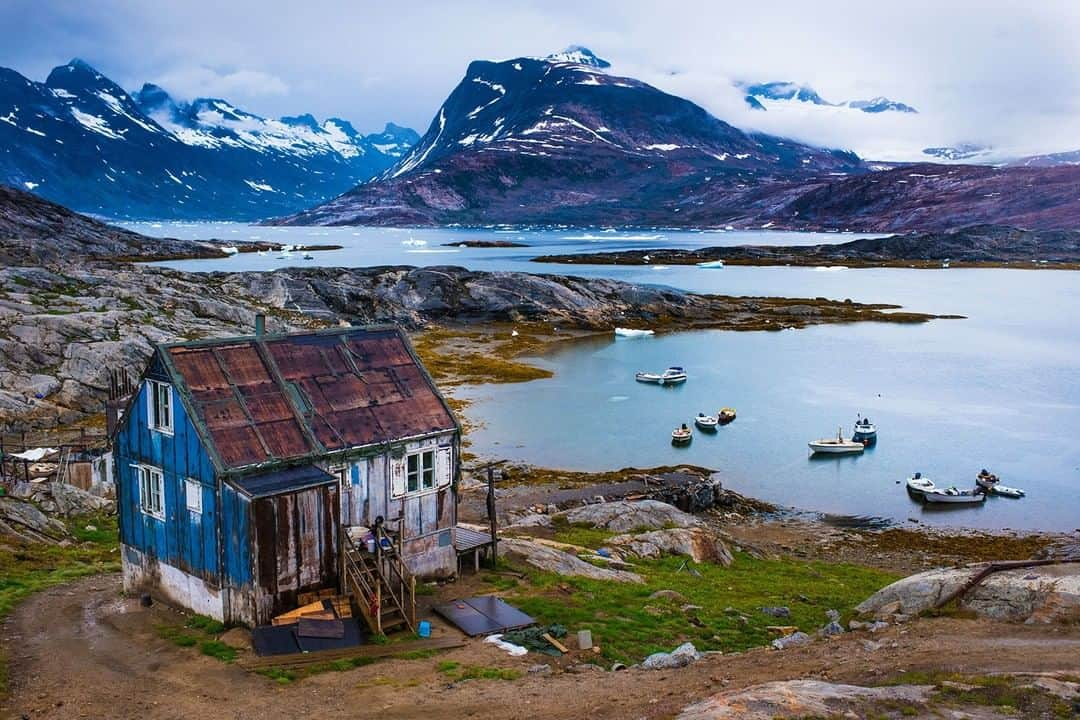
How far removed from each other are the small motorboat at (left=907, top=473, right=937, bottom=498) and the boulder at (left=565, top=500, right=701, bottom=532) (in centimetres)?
1730

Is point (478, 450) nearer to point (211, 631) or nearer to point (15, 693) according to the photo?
point (211, 631)

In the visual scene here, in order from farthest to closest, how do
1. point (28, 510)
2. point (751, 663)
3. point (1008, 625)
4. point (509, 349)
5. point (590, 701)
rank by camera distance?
point (509, 349) < point (28, 510) < point (1008, 625) < point (751, 663) < point (590, 701)

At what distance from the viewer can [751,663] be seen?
1889 centimetres

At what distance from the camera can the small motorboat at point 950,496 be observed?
157 feet

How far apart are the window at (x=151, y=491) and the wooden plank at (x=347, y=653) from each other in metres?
5.87

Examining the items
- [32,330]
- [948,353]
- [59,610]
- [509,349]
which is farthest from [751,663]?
[948,353]

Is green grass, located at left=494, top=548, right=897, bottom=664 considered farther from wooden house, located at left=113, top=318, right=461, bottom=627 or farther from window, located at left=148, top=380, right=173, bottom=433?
window, located at left=148, top=380, right=173, bottom=433

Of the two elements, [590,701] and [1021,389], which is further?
[1021,389]

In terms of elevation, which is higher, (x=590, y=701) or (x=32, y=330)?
(x=32, y=330)

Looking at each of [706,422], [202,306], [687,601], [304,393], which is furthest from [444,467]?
[202,306]

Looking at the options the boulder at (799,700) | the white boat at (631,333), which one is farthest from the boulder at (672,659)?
the white boat at (631,333)

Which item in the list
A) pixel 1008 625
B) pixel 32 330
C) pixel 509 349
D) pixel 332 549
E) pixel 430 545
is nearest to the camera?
pixel 1008 625

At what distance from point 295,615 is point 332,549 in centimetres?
177

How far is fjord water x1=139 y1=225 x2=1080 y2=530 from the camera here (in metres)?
52.0
